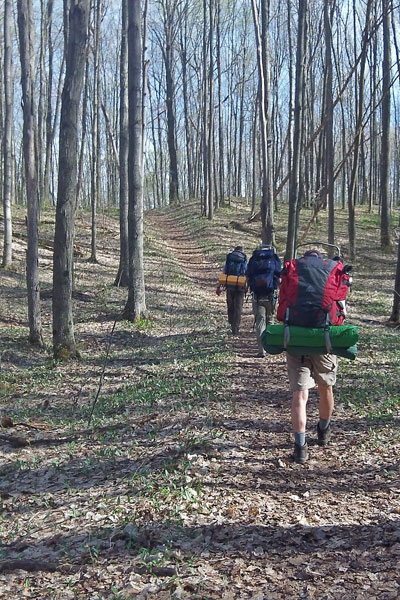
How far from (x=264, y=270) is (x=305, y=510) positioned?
5028mm

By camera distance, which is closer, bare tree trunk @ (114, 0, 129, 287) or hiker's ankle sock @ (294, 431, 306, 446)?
hiker's ankle sock @ (294, 431, 306, 446)

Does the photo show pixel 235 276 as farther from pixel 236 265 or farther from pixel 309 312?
pixel 309 312

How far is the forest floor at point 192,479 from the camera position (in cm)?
373

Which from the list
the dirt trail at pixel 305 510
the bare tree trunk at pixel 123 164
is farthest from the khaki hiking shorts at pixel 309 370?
the bare tree trunk at pixel 123 164

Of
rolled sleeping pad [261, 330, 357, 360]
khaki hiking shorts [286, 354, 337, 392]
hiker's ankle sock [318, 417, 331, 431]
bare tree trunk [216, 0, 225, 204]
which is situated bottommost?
hiker's ankle sock [318, 417, 331, 431]

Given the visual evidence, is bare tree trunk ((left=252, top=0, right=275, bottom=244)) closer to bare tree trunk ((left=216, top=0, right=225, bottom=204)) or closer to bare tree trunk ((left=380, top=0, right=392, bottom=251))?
bare tree trunk ((left=380, top=0, right=392, bottom=251))

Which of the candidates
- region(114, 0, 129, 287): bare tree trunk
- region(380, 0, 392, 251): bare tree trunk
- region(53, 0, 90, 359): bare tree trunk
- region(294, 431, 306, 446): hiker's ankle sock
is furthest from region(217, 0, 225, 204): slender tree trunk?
region(294, 431, 306, 446): hiker's ankle sock

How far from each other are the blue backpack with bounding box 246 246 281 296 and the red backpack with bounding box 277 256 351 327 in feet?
12.2

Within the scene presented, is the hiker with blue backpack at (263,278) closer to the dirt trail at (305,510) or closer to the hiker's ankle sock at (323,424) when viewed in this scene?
the dirt trail at (305,510)

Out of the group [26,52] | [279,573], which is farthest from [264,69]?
[279,573]

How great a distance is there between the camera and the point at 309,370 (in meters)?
5.24

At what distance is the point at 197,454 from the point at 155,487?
2.36 ft

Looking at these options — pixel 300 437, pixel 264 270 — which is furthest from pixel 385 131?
pixel 300 437

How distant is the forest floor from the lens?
12.2ft
